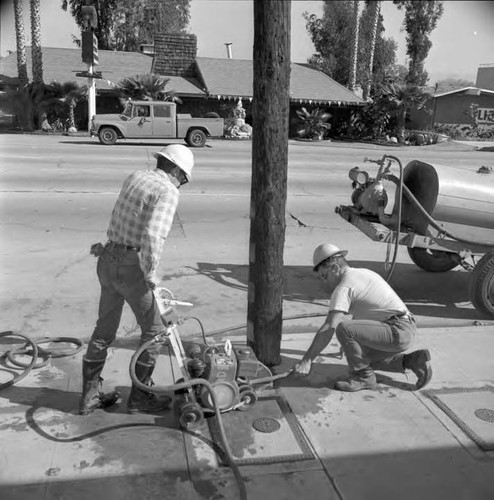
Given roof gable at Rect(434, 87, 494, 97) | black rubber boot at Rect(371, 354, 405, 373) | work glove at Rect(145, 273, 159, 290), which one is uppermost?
roof gable at Rect(434, 87, 494, 97)

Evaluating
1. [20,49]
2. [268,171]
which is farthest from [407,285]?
[20,49]

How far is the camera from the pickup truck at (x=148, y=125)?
2361cm

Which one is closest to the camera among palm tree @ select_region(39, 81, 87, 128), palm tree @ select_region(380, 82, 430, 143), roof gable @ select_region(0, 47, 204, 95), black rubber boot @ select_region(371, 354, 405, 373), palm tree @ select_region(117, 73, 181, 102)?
black rubber boot @ select_region(371, 354, 405, 373)

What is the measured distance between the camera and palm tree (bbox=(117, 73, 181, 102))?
28.9 meters

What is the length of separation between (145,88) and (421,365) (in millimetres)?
26774

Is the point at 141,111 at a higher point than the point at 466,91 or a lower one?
lower

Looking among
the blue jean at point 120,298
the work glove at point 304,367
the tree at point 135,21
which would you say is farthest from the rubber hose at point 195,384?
the tree at point 135,21

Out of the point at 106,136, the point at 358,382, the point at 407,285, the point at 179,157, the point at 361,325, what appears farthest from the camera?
the point at 106,136

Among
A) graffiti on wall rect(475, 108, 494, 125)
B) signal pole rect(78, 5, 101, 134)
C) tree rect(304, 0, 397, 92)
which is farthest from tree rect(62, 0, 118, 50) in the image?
graffiti on wall rect(475, 108, 494, 125)

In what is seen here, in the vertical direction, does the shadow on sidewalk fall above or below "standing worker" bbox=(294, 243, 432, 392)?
below

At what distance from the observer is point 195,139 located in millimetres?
24828

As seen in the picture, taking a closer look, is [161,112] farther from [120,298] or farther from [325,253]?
[120,298]

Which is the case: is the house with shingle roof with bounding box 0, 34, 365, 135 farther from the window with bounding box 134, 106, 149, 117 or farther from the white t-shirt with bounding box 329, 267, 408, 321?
the white t-shirt with bounding box 329, 267, 408, 321

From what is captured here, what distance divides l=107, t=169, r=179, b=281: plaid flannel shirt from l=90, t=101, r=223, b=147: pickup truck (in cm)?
2077
